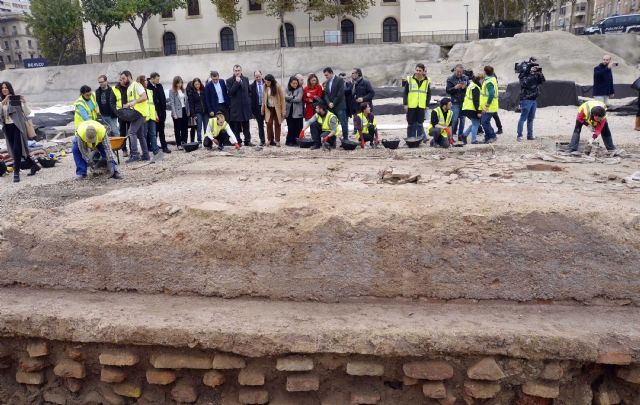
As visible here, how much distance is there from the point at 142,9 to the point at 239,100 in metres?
29.8

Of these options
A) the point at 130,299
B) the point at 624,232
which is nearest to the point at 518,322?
the point at 624,232

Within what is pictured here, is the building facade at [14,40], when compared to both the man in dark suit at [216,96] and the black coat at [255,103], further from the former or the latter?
the black coat at [255,103]

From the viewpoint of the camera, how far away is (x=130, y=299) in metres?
5.43

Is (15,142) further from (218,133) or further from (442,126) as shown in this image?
(442,126)

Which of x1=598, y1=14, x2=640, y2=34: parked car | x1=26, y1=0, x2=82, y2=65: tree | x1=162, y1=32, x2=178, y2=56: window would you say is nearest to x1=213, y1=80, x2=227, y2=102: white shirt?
x1=162, y1=32, x2=178, y2=56: window

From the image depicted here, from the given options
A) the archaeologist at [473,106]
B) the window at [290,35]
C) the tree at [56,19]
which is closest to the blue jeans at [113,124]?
the archaeologist at [473,106]

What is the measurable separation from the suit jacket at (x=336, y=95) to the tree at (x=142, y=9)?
29982 mm

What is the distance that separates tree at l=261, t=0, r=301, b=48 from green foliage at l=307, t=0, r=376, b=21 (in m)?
1.21

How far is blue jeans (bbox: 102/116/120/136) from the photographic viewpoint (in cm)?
1012

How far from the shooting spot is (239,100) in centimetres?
1098

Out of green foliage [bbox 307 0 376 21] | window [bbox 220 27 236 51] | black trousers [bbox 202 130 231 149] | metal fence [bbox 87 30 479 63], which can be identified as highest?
green foliage [bbox 307 0 376 21]

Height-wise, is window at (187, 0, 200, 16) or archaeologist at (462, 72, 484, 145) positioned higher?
window at (187, 0, 200, 16)

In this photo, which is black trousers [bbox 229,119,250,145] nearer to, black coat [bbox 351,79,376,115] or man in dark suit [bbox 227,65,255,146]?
man in dark suit [bbox 227,65,255,146]

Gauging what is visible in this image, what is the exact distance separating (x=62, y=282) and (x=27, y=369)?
0.94 m
